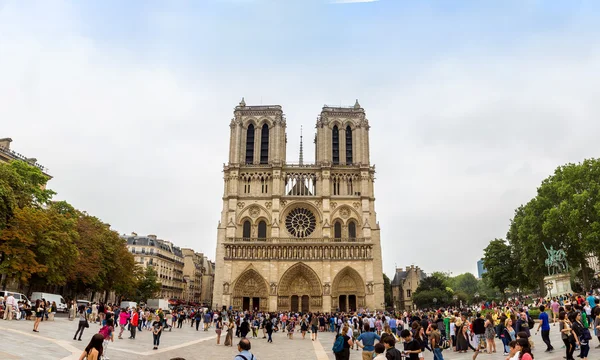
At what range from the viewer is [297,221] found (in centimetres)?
4969

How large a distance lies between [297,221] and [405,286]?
88.9ft

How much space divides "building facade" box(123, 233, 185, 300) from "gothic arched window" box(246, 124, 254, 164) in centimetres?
1812

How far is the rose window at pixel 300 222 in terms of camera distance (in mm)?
49312

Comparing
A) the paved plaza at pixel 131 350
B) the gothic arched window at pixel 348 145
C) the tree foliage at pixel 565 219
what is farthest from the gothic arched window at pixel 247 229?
the paved plaza at pixel 131 350

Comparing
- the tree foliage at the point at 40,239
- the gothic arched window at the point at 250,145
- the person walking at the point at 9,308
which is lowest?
the person walking at the point at 9,308

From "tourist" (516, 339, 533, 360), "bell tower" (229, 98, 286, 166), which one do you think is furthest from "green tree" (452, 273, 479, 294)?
"tourist" (516, 339, 533, 360)

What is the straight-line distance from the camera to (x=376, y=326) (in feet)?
69.7

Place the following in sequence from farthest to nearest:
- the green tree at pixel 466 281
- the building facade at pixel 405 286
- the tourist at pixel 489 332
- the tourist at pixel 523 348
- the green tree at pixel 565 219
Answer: the green tree at pixel 466 281 → the building facade at pixel 405 286 → the green tree at pixel 565 219 → the tourist at pixel 489 332 → the tourist at pixel 523 348

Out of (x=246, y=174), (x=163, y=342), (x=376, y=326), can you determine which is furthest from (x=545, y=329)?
(x=246, y=174)

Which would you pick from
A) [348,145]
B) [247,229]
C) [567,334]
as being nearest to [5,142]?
[247,229]

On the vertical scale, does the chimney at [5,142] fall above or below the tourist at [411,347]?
above

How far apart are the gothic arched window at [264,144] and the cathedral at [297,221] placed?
0.38ft

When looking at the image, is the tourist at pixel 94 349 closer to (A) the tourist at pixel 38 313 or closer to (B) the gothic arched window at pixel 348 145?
(A) the tourist at pixel 38 313

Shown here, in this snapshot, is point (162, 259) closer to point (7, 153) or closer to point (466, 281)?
point (7, 153)
